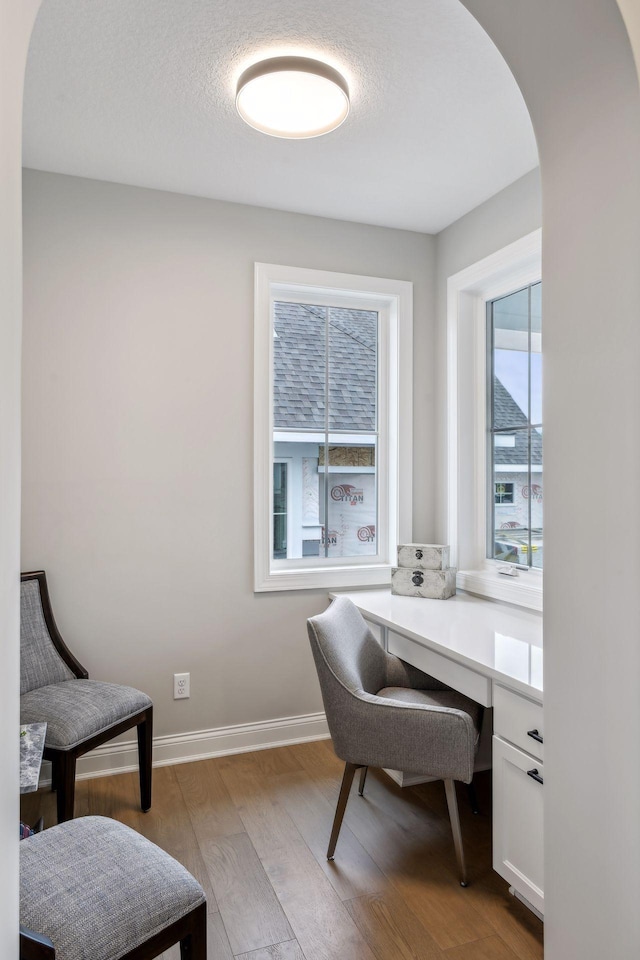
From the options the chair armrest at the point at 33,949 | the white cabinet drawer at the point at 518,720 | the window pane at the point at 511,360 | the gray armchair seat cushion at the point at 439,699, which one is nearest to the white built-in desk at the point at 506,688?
the white cabinet drawer at the point at 518,720

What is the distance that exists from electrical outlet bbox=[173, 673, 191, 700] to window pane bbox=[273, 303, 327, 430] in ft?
4.11

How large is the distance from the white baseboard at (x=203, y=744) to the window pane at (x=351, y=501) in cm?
85

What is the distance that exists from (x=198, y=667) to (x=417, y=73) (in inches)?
96.5

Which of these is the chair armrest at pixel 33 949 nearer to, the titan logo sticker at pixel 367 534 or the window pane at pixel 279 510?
the window pane at pixel 279 510

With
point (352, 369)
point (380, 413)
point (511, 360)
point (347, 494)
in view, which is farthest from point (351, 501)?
point (511, 360)

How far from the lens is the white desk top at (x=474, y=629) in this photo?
6.05 ft

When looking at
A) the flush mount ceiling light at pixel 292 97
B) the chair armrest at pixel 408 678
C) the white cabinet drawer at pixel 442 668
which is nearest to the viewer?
the flush mount ceiling light at pixel 292 97

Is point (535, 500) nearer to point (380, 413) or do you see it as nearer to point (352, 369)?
point (380, 413)

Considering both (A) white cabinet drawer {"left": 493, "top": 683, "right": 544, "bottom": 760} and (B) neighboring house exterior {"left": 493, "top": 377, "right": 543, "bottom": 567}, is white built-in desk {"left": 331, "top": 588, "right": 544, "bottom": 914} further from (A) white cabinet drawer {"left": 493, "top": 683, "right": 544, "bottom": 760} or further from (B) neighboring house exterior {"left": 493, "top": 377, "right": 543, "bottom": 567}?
(B) neighboring house exterior {"left": 493, "top": 377, "right": 543, "bottom": 567}

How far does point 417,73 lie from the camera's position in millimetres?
1885

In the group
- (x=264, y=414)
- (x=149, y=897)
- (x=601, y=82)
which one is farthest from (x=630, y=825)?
(x=264, y=414)

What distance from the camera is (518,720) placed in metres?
1.77

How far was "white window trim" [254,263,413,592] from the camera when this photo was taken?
9.35 ft

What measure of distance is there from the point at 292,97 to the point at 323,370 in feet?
4.44
